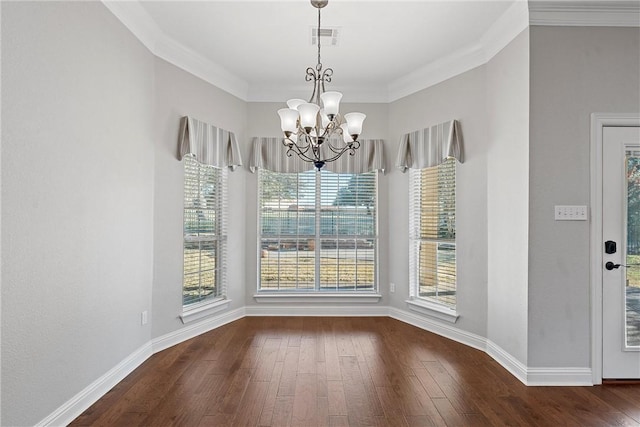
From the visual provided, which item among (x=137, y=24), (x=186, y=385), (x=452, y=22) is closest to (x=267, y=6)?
(x=137, y=24)

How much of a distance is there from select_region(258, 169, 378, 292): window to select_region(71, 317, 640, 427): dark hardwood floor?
1.13 m

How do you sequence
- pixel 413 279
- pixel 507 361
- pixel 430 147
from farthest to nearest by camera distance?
pixel 413 279 < pixel 430 147 < pixel 507 361

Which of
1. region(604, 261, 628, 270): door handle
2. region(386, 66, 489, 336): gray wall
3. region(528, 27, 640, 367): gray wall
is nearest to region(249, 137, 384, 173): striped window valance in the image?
region(386, 66, 489, 336): gray wall

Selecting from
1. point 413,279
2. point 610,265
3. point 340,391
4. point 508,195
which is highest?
point 508,195

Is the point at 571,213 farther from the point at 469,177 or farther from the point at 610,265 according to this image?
the point at 469,177

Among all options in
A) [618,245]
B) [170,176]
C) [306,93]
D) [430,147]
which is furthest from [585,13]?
[170,176]

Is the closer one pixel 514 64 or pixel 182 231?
pixel 514 64

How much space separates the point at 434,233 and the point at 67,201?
346 centimetres

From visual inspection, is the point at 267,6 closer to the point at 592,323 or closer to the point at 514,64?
the point at 514,64

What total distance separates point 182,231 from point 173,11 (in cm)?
202

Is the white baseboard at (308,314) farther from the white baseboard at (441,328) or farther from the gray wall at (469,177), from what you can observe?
the gray wall at (469,177)

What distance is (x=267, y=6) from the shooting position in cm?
294

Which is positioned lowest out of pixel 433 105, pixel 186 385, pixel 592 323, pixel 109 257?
pixel 186 385

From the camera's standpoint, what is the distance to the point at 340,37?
342 centimetres
